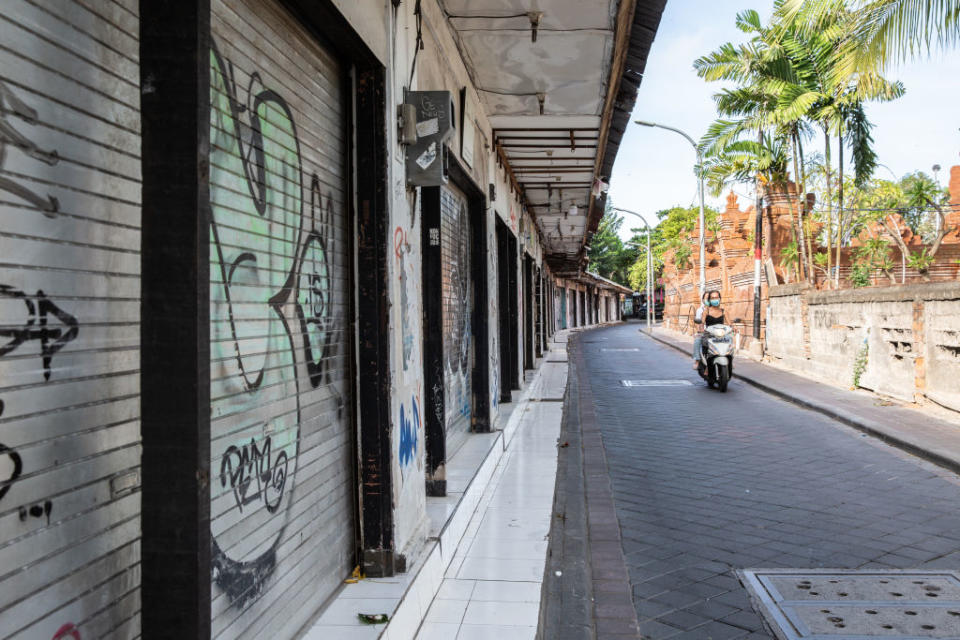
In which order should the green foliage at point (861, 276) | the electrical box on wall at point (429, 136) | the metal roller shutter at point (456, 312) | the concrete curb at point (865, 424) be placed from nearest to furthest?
the electrical box on wall at point (429, 136), the metal roller shutter at point (456, 312), the concrete curb at point (865, 424), the green foliage at point (861, 276)

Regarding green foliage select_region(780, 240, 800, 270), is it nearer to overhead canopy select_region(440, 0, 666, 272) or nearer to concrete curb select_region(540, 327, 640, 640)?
overhead canopy select_region(440, 0, 666, 272)

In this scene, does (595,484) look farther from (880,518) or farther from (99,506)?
(99,506)

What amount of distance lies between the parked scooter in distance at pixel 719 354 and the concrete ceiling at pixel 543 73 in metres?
4.03

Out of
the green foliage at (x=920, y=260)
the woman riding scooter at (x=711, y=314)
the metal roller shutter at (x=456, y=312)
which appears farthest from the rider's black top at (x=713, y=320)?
the green foliage at (x=920, y=260)

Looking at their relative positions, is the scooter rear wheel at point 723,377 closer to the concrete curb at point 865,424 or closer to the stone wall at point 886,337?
the concrete curb at point 865,424

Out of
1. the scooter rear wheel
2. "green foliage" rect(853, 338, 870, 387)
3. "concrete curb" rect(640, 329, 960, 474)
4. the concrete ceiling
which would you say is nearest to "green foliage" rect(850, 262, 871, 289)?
"concrete curb" rect(640, 329, 960, 474)

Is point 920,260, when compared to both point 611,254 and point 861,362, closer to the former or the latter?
point 861,362

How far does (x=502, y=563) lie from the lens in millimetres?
4047

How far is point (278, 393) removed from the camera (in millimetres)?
2596

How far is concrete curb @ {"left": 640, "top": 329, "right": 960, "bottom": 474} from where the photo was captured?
6.71 metres

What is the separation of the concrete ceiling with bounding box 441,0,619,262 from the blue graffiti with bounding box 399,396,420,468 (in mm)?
2712

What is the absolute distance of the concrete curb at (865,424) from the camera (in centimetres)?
671

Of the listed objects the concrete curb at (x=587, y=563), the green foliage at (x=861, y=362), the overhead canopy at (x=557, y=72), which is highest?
the overhead canopy at (x=557, y=72)

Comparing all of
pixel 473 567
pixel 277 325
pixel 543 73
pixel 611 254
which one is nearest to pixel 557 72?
pixel 543 73
